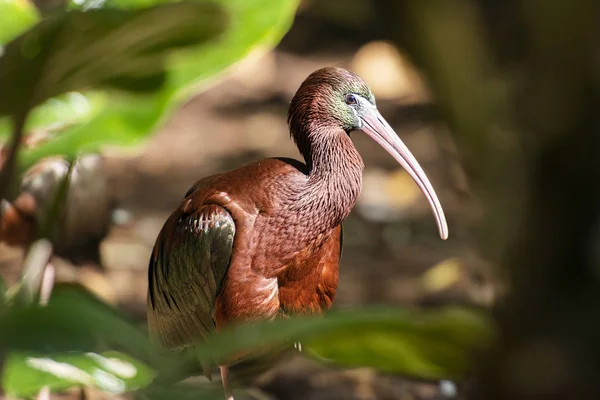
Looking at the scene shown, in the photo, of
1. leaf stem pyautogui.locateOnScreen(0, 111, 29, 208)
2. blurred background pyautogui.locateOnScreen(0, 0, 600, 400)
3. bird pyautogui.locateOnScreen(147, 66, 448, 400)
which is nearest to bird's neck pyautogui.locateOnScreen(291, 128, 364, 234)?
bird pyautogui.locateOnScreen(147, 66, 448, 400)

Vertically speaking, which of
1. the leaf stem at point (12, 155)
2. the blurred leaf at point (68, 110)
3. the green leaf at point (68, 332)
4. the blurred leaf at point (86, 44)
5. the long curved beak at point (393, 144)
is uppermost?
the long curved beak at point (393, 144)

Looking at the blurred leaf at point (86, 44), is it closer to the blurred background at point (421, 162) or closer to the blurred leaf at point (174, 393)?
the blurred background at point (421, 162)

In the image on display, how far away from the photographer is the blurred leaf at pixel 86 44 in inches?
39.8

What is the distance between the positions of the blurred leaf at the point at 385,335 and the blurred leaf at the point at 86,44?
0.41 metres

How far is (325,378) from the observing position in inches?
131

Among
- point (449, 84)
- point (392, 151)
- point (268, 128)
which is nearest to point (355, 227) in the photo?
point (268, 128)

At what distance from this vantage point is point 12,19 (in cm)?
167

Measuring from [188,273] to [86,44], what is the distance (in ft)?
4.71

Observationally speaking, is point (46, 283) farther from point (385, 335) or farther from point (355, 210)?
point (355, 210)

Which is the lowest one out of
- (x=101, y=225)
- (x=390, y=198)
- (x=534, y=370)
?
(x=534, y=370)

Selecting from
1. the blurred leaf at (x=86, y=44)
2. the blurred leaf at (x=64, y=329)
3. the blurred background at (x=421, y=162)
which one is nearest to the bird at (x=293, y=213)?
the blurred background at (x=421, y=162)

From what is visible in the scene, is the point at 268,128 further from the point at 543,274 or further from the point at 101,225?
the point at 543,274

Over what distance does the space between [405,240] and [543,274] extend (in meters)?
3.98

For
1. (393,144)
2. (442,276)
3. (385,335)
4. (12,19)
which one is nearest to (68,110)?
(12,19)
